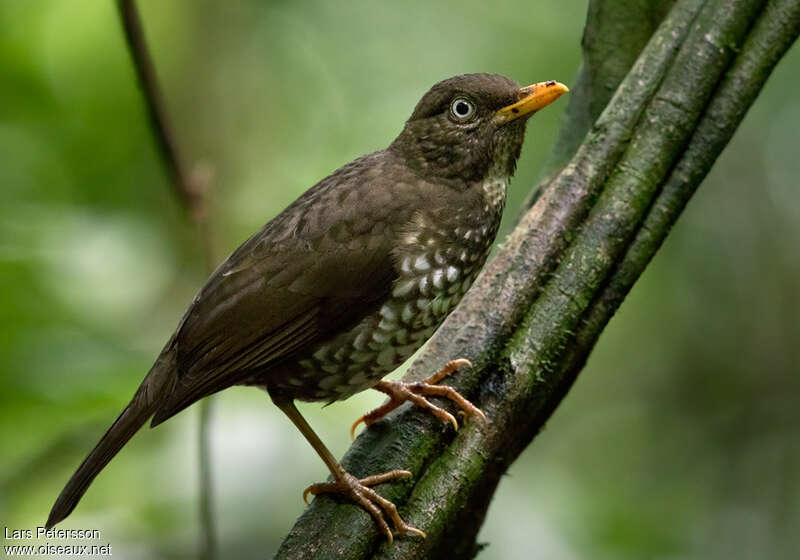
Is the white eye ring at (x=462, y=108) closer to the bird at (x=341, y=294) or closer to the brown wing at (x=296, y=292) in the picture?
the bird at (x=341, y=294)

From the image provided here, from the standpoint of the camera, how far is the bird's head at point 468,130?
3605 millimetres

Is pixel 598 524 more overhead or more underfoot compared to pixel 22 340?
more underfoot

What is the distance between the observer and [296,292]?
341 centimetres

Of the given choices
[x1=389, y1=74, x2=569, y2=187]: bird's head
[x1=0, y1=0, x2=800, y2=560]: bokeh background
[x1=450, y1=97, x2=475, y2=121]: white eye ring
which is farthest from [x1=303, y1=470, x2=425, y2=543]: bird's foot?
[x1=450, y1=97, x2=475, y2=121]: white eye ring

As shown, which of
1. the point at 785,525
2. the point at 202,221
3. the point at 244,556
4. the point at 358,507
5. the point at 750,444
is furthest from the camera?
the point at 750,444

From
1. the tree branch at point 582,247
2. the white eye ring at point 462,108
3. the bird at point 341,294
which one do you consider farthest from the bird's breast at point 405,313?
the white eye ring at point 462,108

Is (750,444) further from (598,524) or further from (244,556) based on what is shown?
(244,556)

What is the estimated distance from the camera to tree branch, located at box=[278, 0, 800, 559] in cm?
324

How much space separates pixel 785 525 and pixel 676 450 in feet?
2.89

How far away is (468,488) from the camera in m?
3.06

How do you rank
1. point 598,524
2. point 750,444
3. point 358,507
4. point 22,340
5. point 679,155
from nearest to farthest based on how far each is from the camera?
point 358,507, point 22,340, point 679,155, point 598,524, point 750,444

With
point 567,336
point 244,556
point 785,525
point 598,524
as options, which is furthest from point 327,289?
point 785,525

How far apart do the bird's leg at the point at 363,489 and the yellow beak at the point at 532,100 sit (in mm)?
1377

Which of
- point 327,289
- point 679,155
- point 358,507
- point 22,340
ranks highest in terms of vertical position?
point 679,155
